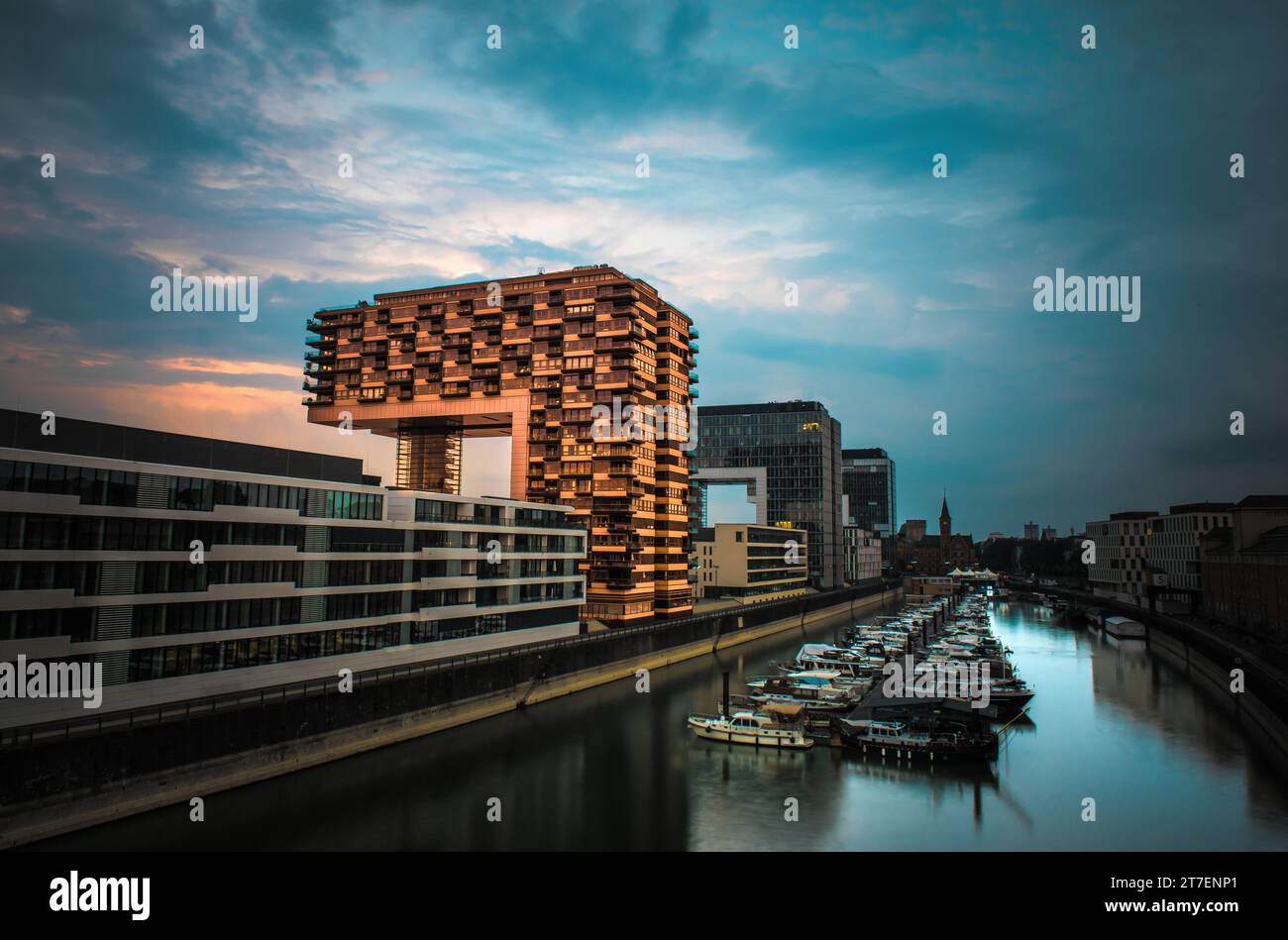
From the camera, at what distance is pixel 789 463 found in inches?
7121

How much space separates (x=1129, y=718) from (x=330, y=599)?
5970cm

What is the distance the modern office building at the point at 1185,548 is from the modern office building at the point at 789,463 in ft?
223

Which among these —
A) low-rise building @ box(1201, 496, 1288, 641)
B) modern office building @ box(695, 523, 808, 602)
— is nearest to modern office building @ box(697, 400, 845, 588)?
modern office building @ box(695, 523, 808, 602)

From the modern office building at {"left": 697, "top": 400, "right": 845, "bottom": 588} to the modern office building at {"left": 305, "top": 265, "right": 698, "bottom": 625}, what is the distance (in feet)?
263

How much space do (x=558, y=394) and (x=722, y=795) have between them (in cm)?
Result: 6236

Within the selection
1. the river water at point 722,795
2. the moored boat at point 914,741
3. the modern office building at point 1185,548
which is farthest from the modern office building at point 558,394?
the modern office building at point 1185,548

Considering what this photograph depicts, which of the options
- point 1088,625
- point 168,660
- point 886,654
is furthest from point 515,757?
point 1088,625

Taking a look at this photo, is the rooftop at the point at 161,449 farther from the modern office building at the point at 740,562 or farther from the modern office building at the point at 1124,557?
the modern office building at the point at 1124,557

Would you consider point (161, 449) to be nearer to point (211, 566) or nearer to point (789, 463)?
point (211, 566)

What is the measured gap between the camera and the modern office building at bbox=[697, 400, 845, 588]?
6909 inches

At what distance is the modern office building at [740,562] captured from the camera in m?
127

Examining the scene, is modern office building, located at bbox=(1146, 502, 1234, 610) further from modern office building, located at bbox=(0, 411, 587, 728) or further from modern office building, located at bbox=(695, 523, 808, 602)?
modern office building, located at bbox=(0, 411, 587, 728)

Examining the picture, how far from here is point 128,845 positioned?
27.8m
